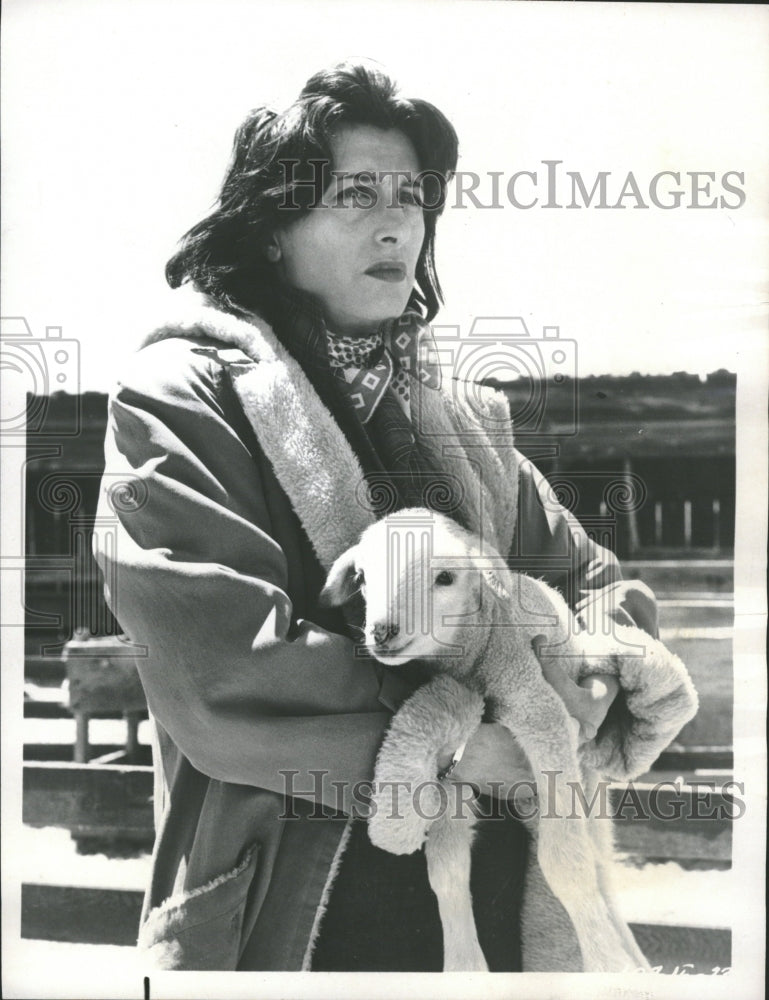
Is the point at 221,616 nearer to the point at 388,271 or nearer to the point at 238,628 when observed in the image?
the point at 238,628

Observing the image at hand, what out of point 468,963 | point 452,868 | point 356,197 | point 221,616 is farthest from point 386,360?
point 468,963

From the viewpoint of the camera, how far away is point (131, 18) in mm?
1545

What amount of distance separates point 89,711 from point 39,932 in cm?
35

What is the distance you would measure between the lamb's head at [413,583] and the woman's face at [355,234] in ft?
0.99

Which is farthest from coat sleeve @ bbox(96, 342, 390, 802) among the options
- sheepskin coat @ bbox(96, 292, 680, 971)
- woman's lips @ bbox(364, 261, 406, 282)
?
woman's lips @ bbox(364, 261, 406, 282)

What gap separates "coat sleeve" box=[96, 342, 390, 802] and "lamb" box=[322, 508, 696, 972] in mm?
63

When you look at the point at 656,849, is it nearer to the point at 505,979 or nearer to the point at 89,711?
the point at 505,979

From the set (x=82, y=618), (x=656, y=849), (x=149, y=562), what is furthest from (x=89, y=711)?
(x=656, y=849)

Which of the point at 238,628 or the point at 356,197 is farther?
the point at 356,197

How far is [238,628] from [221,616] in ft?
0.09

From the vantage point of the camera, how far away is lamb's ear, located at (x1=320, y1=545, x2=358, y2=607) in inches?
55.1

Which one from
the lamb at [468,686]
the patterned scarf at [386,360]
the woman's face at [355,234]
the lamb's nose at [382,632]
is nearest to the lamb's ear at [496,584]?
the lamb at [468,686]

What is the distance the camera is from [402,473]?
4.86ft

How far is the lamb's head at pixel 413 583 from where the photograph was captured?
140 cm
